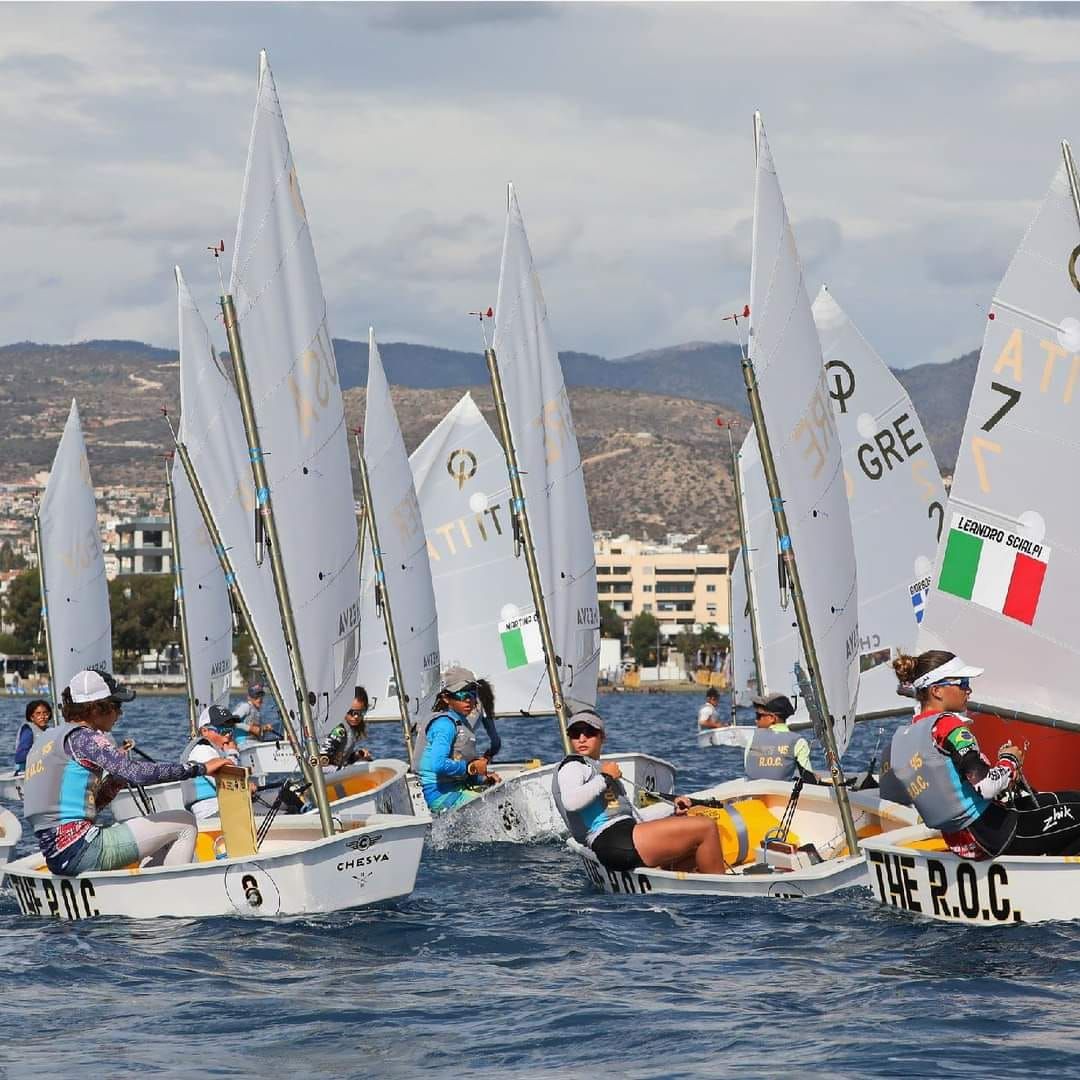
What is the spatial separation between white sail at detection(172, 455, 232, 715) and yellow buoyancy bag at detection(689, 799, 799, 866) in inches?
766

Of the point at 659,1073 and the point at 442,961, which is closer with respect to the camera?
the point at 659,1073

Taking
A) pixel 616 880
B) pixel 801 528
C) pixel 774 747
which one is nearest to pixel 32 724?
pixel 774 747

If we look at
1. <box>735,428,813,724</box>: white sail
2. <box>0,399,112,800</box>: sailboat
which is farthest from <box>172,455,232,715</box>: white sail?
<box>735,428,813,724</box>: white sail

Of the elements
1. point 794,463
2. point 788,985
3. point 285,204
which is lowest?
point 788,985

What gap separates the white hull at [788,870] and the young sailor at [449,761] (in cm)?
350

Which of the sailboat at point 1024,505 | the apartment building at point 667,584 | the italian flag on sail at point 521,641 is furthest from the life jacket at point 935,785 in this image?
the apartment building at point 667,584

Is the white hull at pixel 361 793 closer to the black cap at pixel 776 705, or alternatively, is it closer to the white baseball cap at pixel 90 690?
the black cap at pixel 776 705

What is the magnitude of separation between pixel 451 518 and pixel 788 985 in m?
21.0

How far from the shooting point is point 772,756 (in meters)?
19.3

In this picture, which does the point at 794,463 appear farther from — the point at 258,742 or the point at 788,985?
the point at 258,742

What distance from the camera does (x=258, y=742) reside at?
106 feet

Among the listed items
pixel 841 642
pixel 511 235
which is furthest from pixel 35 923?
pixel 511 235

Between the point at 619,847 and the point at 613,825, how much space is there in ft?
0.62

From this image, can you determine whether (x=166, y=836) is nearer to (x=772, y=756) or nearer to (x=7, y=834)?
(x=7, y=834)
